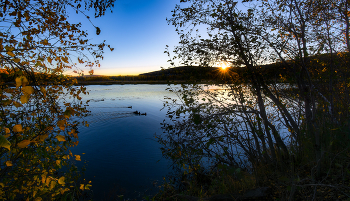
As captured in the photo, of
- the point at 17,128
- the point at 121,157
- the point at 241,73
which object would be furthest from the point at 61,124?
the point at 121,157

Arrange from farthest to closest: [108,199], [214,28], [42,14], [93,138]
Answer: [93,138] → [108,199] → [214,28] → [42,14]

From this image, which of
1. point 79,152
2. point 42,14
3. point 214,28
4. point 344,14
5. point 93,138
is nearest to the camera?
point 42,14

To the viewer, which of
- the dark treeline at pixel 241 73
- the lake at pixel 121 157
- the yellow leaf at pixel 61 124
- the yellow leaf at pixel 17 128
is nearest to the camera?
the yellow leaf at pixel 17 128

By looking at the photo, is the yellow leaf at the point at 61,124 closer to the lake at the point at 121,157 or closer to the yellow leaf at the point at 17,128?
the yellow leaf at the point at 17,128

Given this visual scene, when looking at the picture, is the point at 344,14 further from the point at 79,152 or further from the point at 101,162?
the point at 79,152

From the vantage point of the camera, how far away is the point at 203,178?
239 inches

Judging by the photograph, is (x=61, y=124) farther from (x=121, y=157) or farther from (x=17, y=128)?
(x=121, y=157)

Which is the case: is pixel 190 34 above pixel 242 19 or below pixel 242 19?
below

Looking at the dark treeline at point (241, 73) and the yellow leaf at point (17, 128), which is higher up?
the dark treeline at point (241, 73)

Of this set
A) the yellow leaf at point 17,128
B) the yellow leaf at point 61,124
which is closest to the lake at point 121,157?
the yellow leaf at point 61,124

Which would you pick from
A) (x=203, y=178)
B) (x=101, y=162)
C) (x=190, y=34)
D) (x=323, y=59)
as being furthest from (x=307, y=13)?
(x=101, y=162)

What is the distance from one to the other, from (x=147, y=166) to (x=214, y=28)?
6.32 meters

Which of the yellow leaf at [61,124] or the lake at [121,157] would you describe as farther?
the lake at [121,157]

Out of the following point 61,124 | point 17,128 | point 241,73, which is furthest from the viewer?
point 241,73
